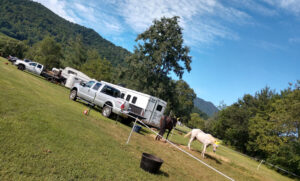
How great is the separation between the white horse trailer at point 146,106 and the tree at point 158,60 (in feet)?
38.5

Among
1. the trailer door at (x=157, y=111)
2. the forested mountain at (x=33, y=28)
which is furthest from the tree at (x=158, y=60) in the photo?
the forested mountain at (x=33, y=28)

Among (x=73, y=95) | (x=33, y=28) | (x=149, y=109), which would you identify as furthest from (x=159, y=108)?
(x=33, y=28)

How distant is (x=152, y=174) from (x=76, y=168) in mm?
2386

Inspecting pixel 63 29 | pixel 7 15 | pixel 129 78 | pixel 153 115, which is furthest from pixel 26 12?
pixel 153 115

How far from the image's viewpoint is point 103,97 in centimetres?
1455

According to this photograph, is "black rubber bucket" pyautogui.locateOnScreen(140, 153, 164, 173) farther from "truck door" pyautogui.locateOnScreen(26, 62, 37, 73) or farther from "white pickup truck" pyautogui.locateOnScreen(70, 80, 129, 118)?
"truck door" pyautogui.locateOnScreen(26, 62, 37, 73)

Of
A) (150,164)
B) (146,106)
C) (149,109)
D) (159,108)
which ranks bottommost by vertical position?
(150,164)

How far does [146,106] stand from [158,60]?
14.7 m

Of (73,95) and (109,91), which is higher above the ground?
(109,91)

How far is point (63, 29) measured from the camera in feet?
571

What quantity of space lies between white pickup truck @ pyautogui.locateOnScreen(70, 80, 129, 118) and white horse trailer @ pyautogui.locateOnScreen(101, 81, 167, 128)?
4223 mm

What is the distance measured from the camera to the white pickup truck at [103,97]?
13812 mm

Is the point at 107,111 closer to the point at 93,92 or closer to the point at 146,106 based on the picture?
the point at 93,92

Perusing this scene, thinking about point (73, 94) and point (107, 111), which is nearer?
point (107, 111)
